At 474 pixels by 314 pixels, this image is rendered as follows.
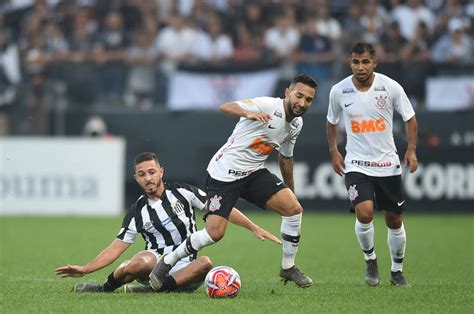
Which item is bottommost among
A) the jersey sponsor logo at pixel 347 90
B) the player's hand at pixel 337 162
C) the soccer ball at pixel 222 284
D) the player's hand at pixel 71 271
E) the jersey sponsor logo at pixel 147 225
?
the soccer ball at pixel 222 284

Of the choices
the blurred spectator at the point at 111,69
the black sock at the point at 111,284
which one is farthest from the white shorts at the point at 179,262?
the blurred spectator at the point at 111,69

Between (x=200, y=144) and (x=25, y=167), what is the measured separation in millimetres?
3264

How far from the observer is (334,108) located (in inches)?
383

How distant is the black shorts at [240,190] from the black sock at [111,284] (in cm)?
98

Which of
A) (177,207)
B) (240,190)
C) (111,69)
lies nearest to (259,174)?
(240,190)

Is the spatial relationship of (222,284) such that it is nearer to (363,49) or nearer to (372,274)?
(372,274)

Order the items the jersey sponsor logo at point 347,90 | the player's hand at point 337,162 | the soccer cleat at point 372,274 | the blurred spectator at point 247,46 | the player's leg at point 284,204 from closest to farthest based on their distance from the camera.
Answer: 1. the player's leg at point 284,204
2. the soccer cleat at point 372,274
3. the jersey sponsor logo at point 347,90
4. the player's hand at point 337,162
5. the blurred spectator at point 247,46

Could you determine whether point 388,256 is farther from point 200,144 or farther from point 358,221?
point 200,144

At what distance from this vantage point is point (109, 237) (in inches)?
591

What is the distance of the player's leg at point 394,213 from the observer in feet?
31.3

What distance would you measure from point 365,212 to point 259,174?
1059mm

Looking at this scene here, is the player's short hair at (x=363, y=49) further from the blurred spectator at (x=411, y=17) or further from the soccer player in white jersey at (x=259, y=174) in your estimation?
the blurred spectator at (x=411, y=17)

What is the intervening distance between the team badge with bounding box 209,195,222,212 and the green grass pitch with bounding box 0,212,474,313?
74cm

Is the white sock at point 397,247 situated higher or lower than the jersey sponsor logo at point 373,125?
lower
